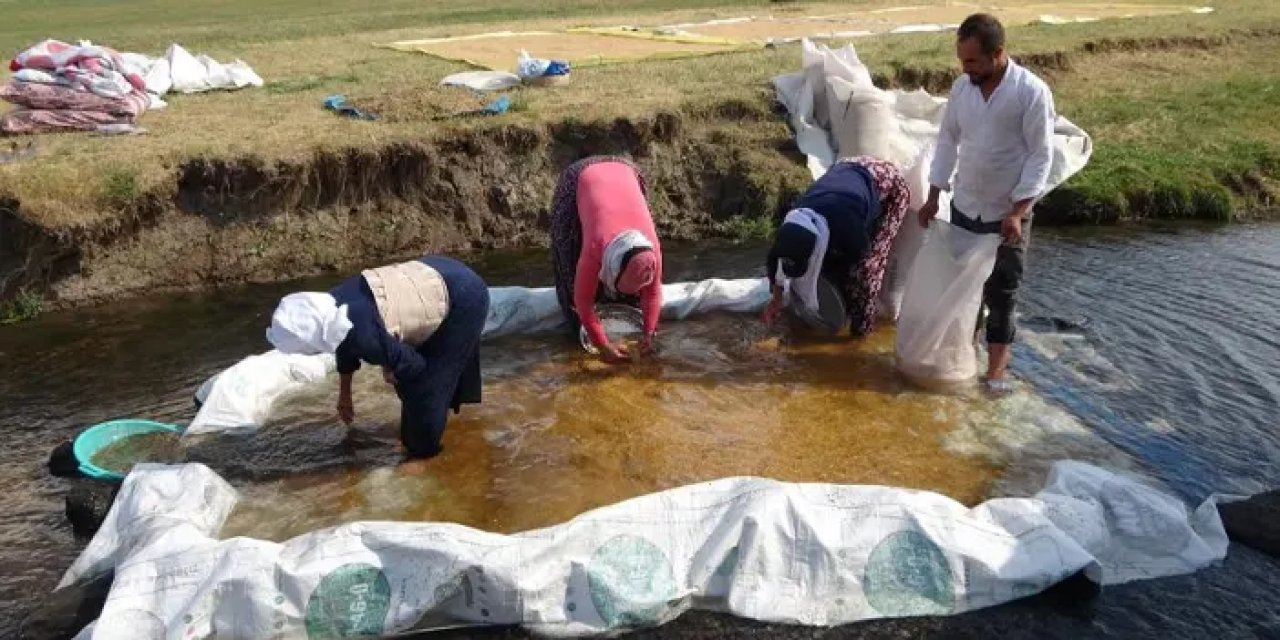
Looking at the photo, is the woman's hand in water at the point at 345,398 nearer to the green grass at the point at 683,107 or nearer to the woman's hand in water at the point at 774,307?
the woman's hand in water at the point at 774,307

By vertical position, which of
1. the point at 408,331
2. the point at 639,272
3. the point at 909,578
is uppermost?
the point at 639,272

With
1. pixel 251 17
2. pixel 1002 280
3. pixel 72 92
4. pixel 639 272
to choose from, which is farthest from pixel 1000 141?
pixel 251 17

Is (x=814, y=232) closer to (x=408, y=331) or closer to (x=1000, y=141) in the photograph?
(x=1000, y=141)

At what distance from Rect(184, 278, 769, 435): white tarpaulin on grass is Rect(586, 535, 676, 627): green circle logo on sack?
2.14 metres

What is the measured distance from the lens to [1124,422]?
457 centimetres

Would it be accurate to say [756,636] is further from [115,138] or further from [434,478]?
[115,138]

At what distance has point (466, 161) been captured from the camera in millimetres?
7957

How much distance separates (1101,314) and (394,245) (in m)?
5.05

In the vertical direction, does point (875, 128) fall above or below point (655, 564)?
above

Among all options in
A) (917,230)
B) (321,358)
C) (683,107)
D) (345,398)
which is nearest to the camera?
(345,398)

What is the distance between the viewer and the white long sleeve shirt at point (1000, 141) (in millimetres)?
4371

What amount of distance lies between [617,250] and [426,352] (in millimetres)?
986

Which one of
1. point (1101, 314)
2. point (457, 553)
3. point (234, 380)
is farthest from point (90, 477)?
point (1101, 314)

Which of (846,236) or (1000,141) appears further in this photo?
(846,236)
